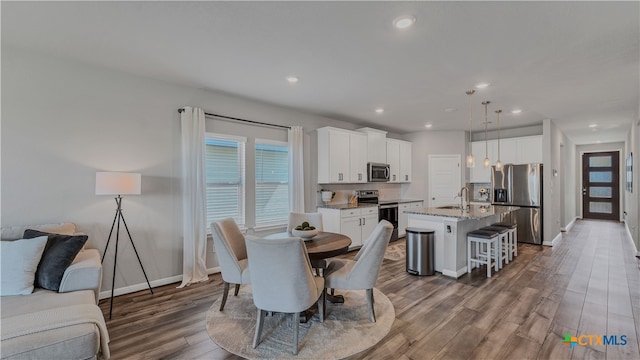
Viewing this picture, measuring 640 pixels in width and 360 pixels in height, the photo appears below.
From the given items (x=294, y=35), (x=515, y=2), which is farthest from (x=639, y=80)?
(x=294, y=35)

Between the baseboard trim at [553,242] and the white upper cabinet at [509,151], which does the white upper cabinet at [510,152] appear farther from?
the baseboard trim at [553,242]

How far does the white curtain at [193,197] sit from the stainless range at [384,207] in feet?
11.1

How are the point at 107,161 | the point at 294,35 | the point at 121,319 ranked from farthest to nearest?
the point at 107,161, the point at 121,319, the point at 294,35

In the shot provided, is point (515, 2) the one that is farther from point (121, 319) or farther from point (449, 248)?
point (121, 319)

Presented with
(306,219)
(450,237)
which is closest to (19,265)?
(306,219)

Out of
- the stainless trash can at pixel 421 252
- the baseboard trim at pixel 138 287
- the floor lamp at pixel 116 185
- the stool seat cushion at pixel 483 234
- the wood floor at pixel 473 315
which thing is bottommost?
the wood floor at pixel 473 315

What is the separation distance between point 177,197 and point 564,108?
6.44 meters

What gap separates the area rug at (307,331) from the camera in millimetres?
2266

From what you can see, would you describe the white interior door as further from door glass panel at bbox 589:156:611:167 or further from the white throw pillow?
the white throw pillow

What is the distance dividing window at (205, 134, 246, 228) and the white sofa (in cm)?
192

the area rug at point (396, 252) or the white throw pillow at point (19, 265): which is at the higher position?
the white throw pillow at point (19, 265)

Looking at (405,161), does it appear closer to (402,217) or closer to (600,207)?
(402,217)

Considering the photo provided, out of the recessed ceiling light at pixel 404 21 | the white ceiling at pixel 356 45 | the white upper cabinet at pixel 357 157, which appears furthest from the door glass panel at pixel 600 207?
the recessed ceiling light at pixel 404 21

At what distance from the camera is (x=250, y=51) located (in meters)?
2.80
